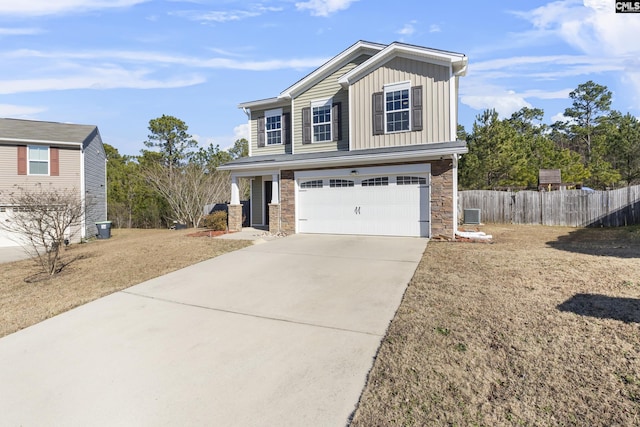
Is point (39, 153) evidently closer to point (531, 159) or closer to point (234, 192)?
point (234, 192)

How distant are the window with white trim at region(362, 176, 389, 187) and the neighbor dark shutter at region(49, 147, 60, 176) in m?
16.1

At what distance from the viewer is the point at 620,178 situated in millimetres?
23328

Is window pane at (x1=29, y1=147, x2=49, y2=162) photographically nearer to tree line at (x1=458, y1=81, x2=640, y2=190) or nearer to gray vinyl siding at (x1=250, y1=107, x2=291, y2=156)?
gray vinyl siding at (x1=250, y1=107, x2=291, y2=156)

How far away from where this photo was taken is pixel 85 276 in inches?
A: 295

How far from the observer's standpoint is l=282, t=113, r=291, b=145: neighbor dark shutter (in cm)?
1439

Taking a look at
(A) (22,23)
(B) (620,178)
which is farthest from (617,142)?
(A) (22,23)

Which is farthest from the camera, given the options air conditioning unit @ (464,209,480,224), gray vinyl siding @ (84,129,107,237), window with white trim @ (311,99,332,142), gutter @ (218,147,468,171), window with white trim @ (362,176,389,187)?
gray vinyl siding @ (84,129,107,237)

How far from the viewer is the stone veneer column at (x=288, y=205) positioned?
489 inches

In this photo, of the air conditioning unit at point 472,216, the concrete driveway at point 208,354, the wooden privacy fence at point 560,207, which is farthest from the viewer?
the air conditioning unit at point 472,216

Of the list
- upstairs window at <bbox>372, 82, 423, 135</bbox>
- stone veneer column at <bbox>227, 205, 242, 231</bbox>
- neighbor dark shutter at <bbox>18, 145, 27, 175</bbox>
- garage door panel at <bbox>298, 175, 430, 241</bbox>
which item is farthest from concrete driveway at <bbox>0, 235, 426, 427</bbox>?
neighbor dark shutter at <bbox>18, 145, 27, 175</bbox>

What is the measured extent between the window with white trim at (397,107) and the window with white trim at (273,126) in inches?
209

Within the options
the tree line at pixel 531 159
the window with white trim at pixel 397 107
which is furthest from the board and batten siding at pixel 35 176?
the tree line at pixel 531 159

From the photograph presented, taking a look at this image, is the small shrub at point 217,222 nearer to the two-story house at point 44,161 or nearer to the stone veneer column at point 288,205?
the stone veneer column at point 288,205

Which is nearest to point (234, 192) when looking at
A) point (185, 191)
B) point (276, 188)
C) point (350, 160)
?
point (276, 188)
